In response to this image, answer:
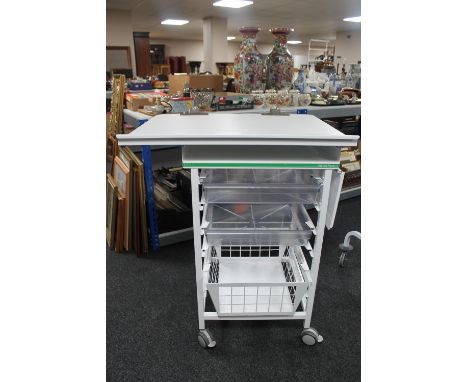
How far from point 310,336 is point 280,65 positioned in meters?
1.58

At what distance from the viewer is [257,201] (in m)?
1.27

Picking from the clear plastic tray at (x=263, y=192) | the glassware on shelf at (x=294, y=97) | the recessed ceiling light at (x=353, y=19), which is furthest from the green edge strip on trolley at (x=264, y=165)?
the recessed ceiling light at (x=353, y=19)

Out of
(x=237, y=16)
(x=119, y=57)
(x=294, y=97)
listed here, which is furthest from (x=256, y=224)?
(x=237, y=16)

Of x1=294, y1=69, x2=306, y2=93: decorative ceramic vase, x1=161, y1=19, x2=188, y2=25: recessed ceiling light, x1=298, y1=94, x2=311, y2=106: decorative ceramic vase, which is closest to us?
x1=298, y1=94, x2=311, y2=106: decorative ceramic vase

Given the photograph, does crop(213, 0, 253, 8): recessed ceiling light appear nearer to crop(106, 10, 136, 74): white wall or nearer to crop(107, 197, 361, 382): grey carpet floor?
crop(106, 10, 136, 74): white wall

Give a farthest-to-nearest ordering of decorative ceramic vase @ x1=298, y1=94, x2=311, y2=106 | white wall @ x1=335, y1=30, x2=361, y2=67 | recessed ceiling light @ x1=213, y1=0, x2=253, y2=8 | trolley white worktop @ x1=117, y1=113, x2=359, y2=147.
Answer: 1. white wall @ x1=335, y1=30, x2=361, y2=67
2. recessed ceiling light @ x1=213, y1=0, x2=253, y2=8
3. decorative ceramic vase @ x1=298, y1=94, x2=311, y2=106
4. trolley white worktop @ x1=117, y1=113, x2=359, y2=147

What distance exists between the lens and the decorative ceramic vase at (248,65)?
6.43 ft

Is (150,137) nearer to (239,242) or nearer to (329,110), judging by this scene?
(239,242)

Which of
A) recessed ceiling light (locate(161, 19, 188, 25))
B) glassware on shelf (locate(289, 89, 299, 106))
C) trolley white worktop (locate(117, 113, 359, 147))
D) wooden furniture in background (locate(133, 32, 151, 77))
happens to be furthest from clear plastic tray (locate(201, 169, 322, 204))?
recessed ceiling light (locate(161, 19, 188, 25))

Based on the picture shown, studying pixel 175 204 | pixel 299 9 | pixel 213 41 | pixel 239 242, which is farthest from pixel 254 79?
pixel 213 41

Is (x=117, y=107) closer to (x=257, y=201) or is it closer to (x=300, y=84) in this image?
(x=300, y=84)

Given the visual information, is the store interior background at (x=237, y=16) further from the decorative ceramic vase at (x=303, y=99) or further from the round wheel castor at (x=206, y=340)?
the round wheel castor at (x=206, y=340)

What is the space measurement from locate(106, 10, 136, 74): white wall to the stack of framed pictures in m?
6.41

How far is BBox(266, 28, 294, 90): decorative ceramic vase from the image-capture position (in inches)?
79.4
